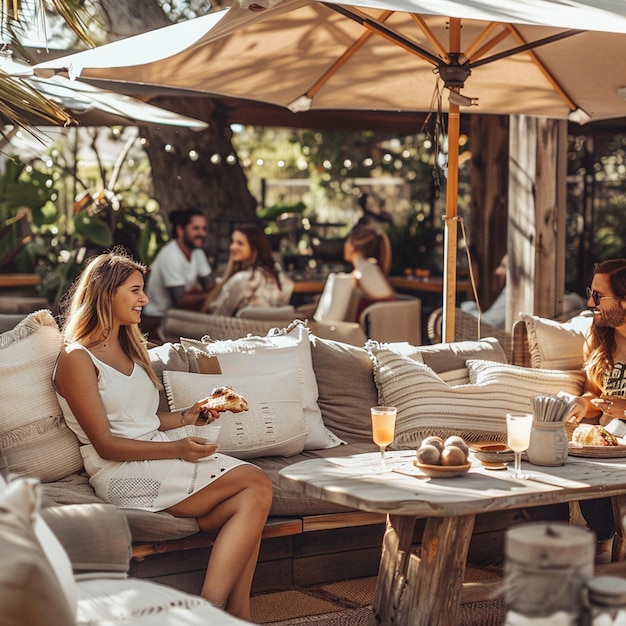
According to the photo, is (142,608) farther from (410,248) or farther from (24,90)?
(410,248)

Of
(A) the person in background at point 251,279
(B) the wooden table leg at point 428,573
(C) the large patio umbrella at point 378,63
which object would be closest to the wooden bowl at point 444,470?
(B) the wooden table leg at point 428,573

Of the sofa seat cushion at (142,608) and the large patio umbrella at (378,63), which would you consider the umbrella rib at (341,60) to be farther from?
the sofa seat cushion at (142,608)

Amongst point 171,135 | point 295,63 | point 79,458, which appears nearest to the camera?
point 79,458

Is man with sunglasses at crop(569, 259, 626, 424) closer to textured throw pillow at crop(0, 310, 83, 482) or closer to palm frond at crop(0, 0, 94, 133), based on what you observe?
textured throw pillow at crop(0, 310, 83, 482)

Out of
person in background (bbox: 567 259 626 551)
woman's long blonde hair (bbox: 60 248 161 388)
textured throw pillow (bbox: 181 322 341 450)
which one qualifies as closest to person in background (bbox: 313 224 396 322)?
textured throw pillow (bbox: 181 322 341 450)

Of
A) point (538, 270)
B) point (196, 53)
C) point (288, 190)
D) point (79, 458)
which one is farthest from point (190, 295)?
point (288, 190)

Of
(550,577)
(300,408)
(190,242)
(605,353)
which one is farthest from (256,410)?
(190,242)

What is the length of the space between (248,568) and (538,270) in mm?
3063

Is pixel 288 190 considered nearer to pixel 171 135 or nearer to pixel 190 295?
pixel 171 135

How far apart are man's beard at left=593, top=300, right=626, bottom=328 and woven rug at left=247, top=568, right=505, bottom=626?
A: 1223mm

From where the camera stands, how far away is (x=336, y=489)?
9.42ft

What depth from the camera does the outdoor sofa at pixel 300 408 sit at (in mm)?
3420

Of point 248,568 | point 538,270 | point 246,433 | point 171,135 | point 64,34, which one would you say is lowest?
point 248,568

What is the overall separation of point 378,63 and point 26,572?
3.55m
